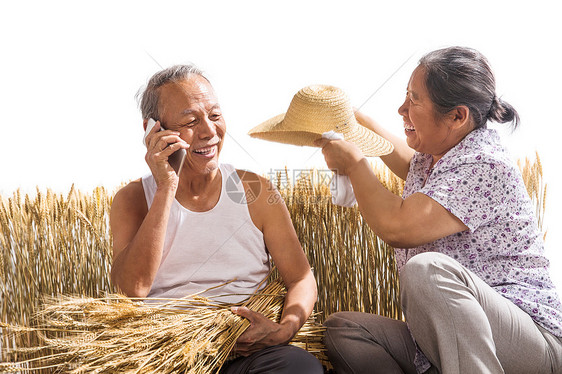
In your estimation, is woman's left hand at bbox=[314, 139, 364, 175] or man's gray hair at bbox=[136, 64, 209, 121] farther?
man's gray hair at bbox=[136, 64, 209, 121]

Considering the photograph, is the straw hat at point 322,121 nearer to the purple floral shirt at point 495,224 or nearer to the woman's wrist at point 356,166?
the woman's wrist at point 356,166

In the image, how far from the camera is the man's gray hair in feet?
7.01

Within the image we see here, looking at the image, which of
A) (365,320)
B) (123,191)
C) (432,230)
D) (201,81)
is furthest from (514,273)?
(123,191)

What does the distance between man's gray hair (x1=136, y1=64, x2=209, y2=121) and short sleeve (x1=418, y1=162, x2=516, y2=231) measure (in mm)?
995

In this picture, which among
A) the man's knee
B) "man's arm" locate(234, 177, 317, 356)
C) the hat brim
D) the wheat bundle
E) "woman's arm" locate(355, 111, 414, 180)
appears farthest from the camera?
"woman's arm" locate(355, 111, 414, 180)

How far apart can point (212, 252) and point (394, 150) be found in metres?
0.90

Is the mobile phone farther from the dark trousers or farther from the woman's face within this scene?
the woman's face

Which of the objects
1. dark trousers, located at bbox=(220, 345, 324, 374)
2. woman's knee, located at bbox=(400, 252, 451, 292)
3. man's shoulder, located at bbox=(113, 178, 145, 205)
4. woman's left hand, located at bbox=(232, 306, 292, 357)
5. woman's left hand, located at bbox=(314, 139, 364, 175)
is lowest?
dark trousers, located at bbox=(220, 345, 324, 374)

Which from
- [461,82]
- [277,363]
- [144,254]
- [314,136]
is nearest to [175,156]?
[144,254]

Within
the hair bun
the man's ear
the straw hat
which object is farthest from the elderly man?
the hair bun

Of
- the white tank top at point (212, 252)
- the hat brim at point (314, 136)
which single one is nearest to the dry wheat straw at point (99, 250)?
the hat brim at point (314, 136)

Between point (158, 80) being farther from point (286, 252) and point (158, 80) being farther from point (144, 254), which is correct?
point (286, 252)

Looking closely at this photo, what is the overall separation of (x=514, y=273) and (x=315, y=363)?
2.46 ft

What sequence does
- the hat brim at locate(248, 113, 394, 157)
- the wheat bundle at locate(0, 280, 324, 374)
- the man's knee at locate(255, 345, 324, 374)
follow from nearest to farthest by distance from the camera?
the wheat bundle at locate(0, 280, 324, 374)
the man's knee at locate(255, 345, 324, 374)
the hat brim at locate(248, 113, 394, 157)
